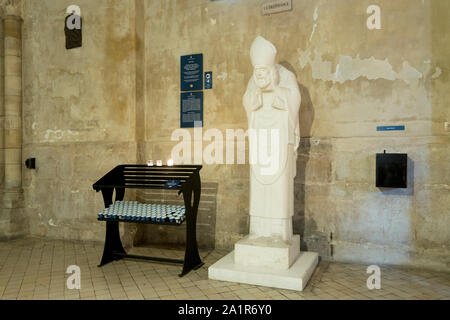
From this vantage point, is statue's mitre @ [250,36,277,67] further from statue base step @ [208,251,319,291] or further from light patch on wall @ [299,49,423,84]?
statue base step @ [208,251,319,291]

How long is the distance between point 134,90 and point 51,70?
151 cm

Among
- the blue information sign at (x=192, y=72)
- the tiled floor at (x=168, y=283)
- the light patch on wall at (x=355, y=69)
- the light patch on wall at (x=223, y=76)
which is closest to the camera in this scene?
the tiled floor at (x=168, y=283)

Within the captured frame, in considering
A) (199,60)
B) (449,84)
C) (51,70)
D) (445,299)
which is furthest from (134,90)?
(445,299)

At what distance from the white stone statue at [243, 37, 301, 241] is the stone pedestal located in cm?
15

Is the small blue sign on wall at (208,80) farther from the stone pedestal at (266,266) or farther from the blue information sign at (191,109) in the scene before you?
the stone pedestal at (266,266)

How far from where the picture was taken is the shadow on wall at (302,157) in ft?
14.0

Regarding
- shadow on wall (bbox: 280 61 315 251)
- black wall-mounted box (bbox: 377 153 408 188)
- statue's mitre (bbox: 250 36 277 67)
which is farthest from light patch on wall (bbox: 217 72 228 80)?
black wall-mounted box (bbox: 377 153 408 188)

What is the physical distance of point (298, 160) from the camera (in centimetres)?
431

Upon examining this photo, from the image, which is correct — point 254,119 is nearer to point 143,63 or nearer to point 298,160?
point 298,160

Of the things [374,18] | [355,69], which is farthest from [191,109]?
[374,18]

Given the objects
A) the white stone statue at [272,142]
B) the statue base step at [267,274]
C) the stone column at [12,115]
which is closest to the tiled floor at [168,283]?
the statue base step at [267,274]

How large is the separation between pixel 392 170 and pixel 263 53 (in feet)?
6.01

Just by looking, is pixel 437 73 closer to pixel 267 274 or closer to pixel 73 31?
pixel 267 274

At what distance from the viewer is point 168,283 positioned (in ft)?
11.3
